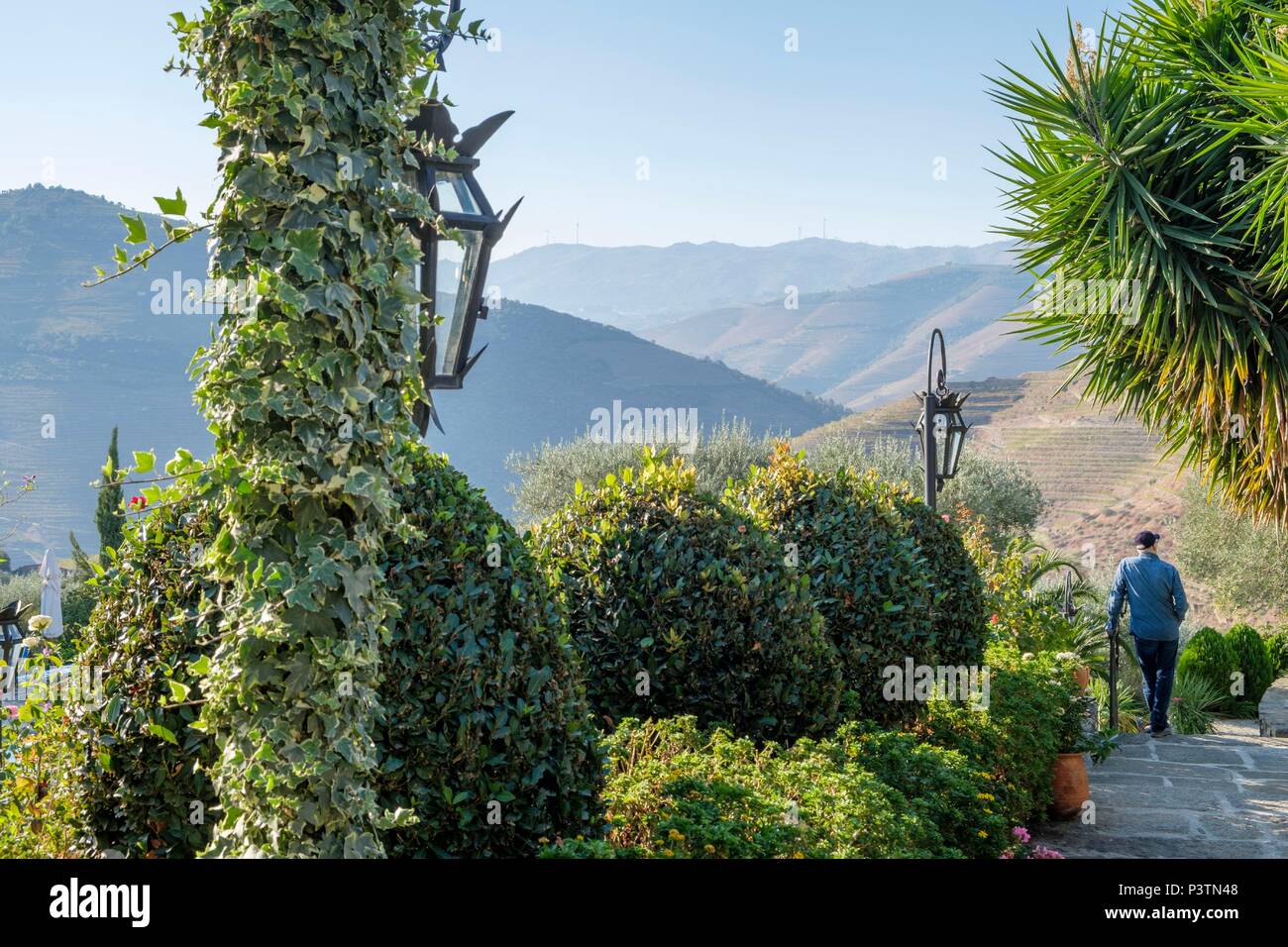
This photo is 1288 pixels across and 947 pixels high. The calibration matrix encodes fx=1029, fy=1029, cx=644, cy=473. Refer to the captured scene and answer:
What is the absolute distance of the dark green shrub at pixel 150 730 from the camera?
10.3 feet

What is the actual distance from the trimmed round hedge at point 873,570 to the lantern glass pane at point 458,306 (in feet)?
9.92

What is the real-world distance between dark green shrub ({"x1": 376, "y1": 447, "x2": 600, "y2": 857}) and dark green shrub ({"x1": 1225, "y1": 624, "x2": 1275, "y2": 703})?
41.4 feet

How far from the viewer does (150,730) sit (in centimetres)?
315

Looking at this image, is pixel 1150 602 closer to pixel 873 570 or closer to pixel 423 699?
pixel 873 570

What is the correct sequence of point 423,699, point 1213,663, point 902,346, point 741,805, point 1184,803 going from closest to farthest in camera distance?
point 423,699
point 741,805
point 1184,803
point 1213,663
point 902,346

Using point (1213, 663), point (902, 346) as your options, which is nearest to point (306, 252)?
point (1213, 663)

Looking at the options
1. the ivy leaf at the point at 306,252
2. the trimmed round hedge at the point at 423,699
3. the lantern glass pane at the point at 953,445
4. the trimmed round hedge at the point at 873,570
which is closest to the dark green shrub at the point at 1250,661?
the lantern glass pane at the point at 953,445

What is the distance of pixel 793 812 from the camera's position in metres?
3.91

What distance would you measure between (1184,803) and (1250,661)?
7159mm

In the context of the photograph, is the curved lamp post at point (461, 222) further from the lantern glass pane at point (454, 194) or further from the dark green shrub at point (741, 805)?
the dark green shrub at point (741, 805)
